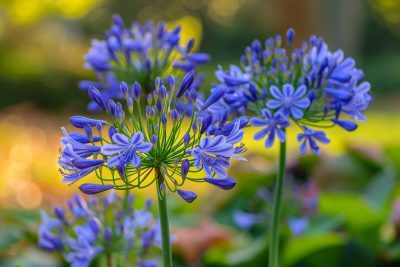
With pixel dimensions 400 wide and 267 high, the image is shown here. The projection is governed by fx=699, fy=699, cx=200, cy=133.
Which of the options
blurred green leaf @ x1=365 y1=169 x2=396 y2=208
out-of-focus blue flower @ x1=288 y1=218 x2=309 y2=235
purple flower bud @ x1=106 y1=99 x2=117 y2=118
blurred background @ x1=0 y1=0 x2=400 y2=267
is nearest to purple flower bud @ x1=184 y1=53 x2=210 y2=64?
blurred background @ x1=0 y1=0 x2=400 y2=267

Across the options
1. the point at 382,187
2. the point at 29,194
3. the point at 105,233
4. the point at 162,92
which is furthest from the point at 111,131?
the point at 29,194

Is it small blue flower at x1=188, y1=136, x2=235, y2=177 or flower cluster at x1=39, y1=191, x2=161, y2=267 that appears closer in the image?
small blue flower at x1=188, y1=136, x2=235, y2=177

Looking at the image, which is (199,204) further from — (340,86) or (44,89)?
(44,89)

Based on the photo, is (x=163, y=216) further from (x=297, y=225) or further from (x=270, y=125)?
(x=297, y=225)

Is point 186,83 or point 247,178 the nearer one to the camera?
point 186,83

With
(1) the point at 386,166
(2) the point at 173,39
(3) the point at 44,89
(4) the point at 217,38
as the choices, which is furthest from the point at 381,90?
(2) the point at 173,39

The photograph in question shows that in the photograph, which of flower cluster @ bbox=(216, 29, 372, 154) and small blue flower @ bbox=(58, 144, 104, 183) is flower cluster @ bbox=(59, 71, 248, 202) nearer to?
small blue flower @ bbox=(58, 144, 104, 183)

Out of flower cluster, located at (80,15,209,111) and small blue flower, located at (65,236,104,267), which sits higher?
flower cluster, located at (80,15,209,111)
